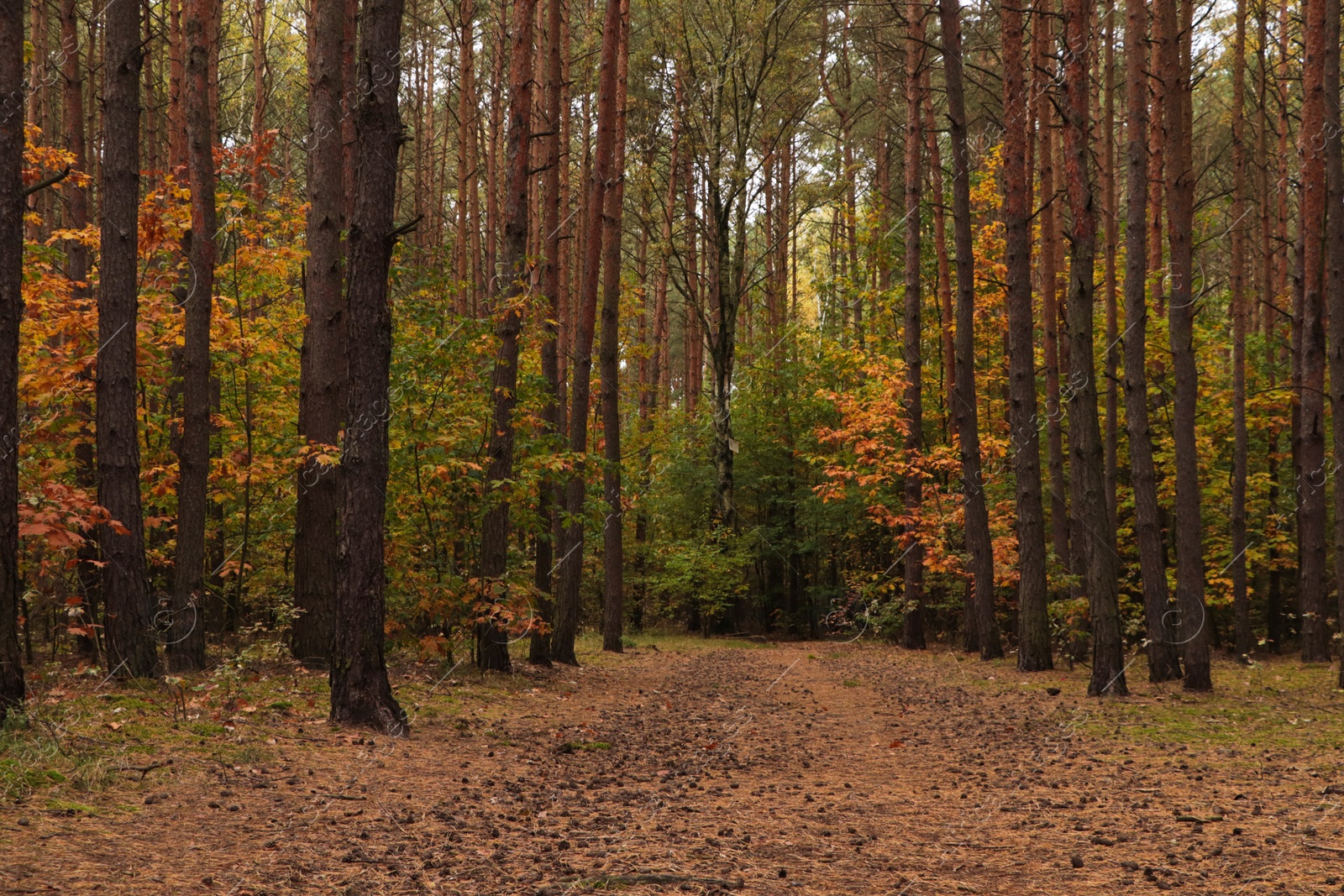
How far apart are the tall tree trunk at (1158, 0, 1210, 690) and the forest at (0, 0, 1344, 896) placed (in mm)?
59

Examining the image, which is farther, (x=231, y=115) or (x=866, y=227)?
(x=231, y=115)

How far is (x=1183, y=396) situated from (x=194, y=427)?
10971mm

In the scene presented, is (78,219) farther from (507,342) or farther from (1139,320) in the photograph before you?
(1139,320)

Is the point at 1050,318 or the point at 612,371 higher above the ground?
the point at 1050,318

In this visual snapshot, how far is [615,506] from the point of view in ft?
53.8

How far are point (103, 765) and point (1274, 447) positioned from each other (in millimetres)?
22913

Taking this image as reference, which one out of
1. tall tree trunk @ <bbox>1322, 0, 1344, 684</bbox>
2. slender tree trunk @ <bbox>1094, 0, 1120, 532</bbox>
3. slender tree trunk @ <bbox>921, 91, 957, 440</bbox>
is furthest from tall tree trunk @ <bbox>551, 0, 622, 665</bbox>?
tall tree trunk @ <bbox>1322, 0, 1344, 684</bbox>

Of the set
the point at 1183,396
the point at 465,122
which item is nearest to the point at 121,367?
the point at 1183,396

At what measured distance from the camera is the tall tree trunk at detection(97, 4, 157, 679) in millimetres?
7812

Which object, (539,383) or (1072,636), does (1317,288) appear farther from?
(539,383)

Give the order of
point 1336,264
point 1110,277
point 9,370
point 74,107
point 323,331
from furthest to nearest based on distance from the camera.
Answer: point 1110,277, point 74,107, point 1336,264, point 323,331, point 9,370

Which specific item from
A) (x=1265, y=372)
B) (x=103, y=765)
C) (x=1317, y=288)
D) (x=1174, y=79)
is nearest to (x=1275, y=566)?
(x=1265, y=372)

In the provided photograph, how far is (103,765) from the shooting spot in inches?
199

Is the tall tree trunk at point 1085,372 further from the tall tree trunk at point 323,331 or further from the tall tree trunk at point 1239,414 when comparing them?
the tall tree trunk at point 323,331
